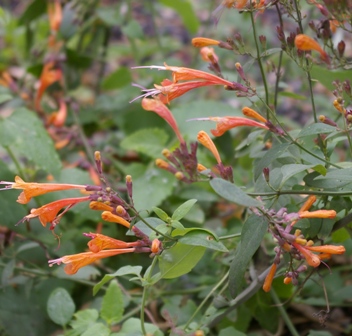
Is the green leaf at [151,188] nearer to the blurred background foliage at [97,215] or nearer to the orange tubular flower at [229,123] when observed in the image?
the blurred background foliage at [97,215]

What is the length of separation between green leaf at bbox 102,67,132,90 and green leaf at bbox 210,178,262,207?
1.70 m

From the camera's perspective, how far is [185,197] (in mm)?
1768

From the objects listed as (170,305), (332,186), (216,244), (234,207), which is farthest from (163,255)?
(234,207)

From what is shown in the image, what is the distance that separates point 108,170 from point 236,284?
1181 mm

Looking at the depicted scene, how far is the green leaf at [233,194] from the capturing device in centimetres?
91

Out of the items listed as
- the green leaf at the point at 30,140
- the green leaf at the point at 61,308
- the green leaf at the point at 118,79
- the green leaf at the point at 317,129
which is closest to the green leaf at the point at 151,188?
the green leaf at the point at 30,140

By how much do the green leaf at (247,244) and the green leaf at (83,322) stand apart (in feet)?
1.14

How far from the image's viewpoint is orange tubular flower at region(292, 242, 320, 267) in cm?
99

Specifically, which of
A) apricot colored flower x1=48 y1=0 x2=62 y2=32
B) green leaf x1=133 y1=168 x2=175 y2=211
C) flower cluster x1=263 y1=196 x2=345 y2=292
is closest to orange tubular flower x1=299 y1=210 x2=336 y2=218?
flower cluster x1=263 y1=196 x2=345 y2=292

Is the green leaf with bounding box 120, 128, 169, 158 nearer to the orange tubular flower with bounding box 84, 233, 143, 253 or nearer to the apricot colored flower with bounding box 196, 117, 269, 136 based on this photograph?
the apricot colored flower with bounding box 196, 117, 269, 136

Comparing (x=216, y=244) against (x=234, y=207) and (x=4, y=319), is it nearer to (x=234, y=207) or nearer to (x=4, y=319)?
(x=4, y=319)

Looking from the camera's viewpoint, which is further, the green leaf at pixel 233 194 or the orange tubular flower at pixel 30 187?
the orange tubular flower at pixel 30 187

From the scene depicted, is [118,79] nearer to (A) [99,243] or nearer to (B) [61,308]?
(B) [61,308]

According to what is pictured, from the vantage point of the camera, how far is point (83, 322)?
1269 millimetres
